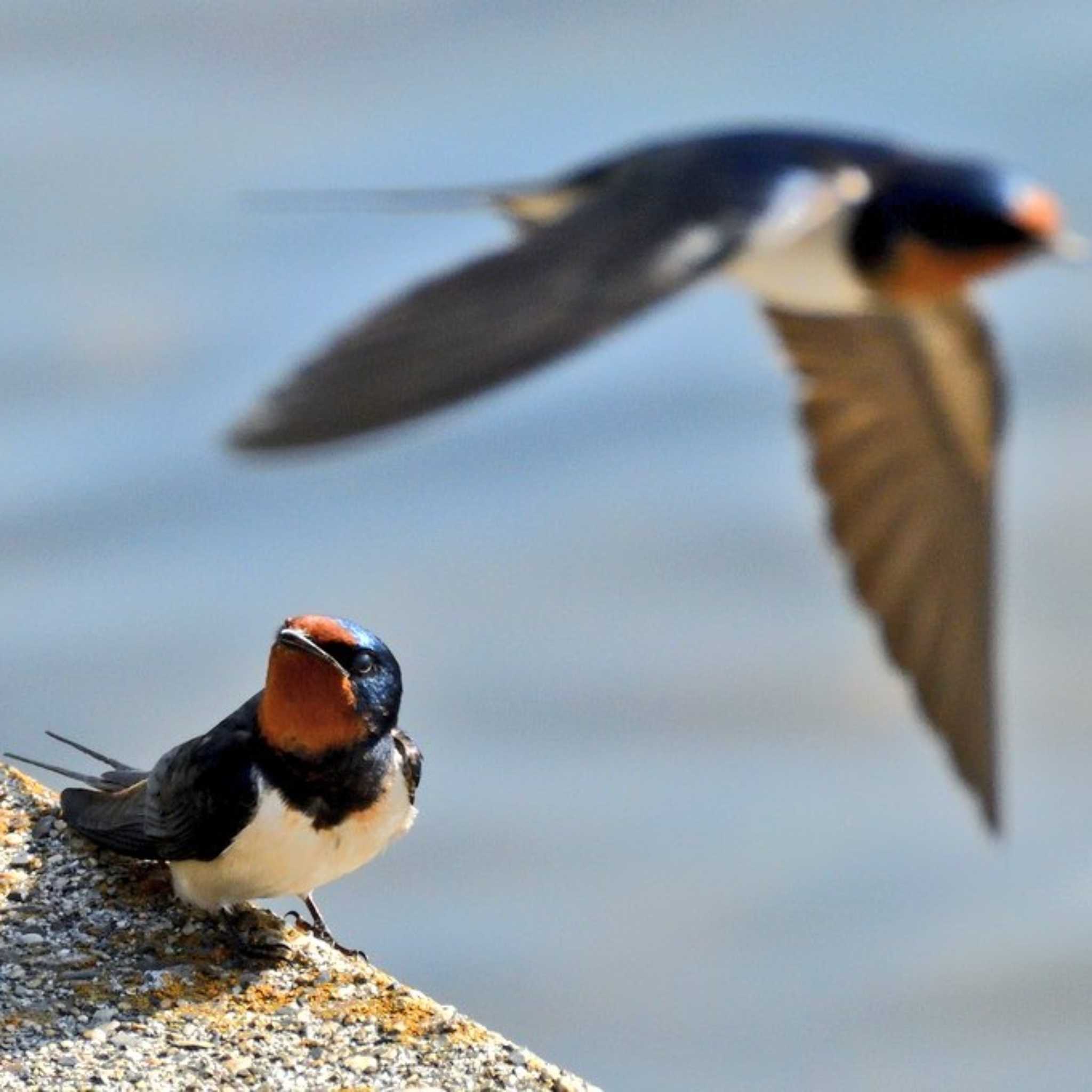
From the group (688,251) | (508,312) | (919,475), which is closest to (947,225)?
(688,251)

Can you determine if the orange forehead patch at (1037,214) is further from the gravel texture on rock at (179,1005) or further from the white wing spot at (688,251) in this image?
the gravel texture on rock at (179,1005)

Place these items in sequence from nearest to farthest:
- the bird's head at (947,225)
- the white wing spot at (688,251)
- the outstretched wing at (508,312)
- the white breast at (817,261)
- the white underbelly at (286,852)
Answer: the outstretched wing at (508,312)
the white wing spot at (688,251)
the white breast at (817,261)
the bird's head at (947,225)
the white underbelly at (286,852)

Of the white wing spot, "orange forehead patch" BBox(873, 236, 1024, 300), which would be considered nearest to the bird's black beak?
"orange forehead patch" BBox(873, 236, 1024, 300)

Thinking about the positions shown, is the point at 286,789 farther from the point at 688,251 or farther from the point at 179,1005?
the point at 688,251

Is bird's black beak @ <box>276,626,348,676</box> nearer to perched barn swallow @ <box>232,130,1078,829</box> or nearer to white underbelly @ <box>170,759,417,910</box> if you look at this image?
white underbelly @ <box>170,759,417,910</box>

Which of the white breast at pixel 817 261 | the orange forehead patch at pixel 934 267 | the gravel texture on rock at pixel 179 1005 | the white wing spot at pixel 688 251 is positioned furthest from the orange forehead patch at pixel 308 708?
the white wing spot at pixel 688 251

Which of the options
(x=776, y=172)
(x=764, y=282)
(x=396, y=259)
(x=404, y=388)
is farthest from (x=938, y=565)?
(x=396, y=259)

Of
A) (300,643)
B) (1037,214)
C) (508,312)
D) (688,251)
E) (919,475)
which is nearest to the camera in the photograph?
(508,312)

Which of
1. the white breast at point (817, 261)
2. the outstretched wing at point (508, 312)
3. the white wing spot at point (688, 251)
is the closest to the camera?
the outstretched wing at point (508, 312)

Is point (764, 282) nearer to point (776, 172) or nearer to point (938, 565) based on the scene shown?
point (776, 172)
